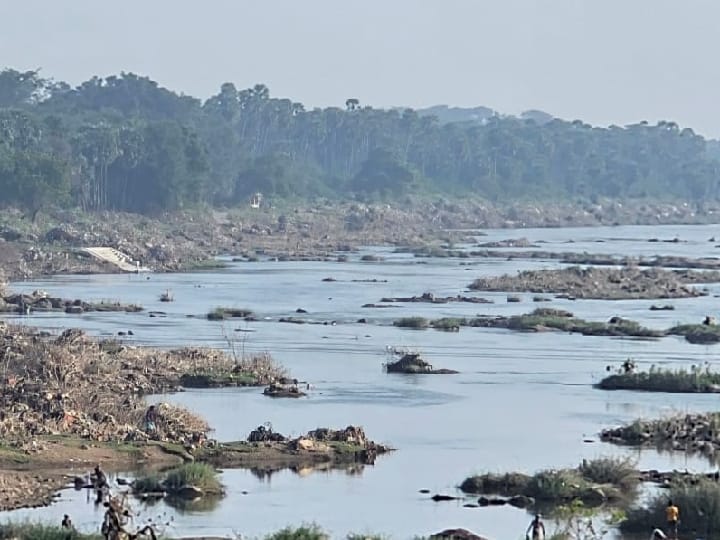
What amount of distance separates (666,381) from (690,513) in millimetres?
21509

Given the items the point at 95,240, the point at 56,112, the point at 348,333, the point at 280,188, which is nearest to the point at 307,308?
the point at 348,333

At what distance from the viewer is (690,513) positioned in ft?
115

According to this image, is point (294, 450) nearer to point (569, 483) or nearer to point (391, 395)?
point (569, 483)

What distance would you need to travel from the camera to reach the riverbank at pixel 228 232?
108875mm

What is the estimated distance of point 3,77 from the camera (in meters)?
199

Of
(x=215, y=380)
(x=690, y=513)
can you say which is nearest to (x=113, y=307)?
(x=215, y=380)

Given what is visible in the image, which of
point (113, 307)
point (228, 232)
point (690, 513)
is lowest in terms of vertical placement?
point (690, 513)

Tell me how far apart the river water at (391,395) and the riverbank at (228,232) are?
23.3 ft

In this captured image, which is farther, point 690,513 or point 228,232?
point 228,232

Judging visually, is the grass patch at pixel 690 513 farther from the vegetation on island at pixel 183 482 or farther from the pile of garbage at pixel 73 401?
the pile of garbage at pixel 73 401

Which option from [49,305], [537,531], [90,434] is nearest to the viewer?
[537,531]

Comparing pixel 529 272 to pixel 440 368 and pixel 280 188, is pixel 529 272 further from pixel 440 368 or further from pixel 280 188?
pixel 280 188

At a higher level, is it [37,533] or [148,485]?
[37,533]

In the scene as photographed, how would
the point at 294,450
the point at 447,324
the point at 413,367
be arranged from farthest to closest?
the point at 447,324 → the point at 413,367 → the point at 294,450
